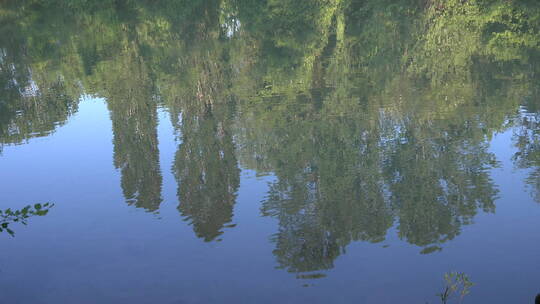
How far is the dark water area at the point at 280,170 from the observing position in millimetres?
13188

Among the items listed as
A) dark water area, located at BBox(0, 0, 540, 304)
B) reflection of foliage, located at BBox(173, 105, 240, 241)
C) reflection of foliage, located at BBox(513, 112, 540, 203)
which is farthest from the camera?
reflection of foliage, located at BBox(513, 112, 540, 203)

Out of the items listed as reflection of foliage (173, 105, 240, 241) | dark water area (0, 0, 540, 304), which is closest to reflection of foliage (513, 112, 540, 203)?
dark water area (0, 0, 540, 304)

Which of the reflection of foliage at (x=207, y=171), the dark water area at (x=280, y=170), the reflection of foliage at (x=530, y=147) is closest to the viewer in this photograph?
the dark water area at (x=280, y=170)

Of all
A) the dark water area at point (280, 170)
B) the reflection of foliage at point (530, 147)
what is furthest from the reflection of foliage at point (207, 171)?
the reflection of foliage at point (530, 147)

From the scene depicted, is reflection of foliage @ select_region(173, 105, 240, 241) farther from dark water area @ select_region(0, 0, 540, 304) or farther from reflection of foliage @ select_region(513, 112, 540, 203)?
reflection of foliage @ select_region(513, 112, 540, 203)

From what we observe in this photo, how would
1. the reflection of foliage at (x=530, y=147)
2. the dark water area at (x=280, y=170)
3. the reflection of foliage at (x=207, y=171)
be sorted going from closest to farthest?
the dark water area at (x=280, y=170) < the reflection of foliage at (x=207, y=171) < the reflection of foliage at (x=530, y=147)

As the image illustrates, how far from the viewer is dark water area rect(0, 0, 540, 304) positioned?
43.3ft

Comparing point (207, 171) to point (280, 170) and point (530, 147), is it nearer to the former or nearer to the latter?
point (280, 170)

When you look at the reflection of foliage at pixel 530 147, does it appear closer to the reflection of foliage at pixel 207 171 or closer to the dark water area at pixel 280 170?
the dark water area at pixel 280 170

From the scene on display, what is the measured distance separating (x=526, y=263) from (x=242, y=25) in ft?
122

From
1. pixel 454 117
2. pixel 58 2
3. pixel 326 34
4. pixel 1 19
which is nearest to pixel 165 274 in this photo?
pixel 454 117

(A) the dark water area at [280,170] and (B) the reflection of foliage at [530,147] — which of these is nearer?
(A) the dark water area at [280,170]

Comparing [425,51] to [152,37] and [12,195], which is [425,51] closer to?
[152,37]

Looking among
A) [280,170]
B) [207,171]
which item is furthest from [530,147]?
[207,171]
